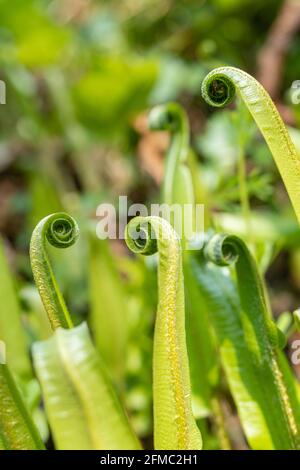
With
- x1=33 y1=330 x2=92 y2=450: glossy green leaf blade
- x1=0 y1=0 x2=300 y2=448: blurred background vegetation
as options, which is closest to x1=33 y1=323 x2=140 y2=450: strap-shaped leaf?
x1=33 y1=330 x2=92 y2=450: glossy green leaf blade

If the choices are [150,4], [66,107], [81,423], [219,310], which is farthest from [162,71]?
[81,423]

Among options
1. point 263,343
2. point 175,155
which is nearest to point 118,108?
point 175,155

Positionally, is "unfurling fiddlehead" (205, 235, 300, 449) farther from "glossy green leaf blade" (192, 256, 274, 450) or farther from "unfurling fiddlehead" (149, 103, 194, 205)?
"unfurling fiddlehead" (149, 103, 194, 205)

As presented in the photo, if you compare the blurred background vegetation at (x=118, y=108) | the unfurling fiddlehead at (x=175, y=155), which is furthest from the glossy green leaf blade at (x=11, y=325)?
the blurred background vegetation at (x=118, y=108)

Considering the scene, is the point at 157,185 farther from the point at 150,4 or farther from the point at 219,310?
the point at 219,310

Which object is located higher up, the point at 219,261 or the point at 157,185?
the point at 157,185

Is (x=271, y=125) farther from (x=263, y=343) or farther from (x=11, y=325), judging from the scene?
(x=11, y=325)
